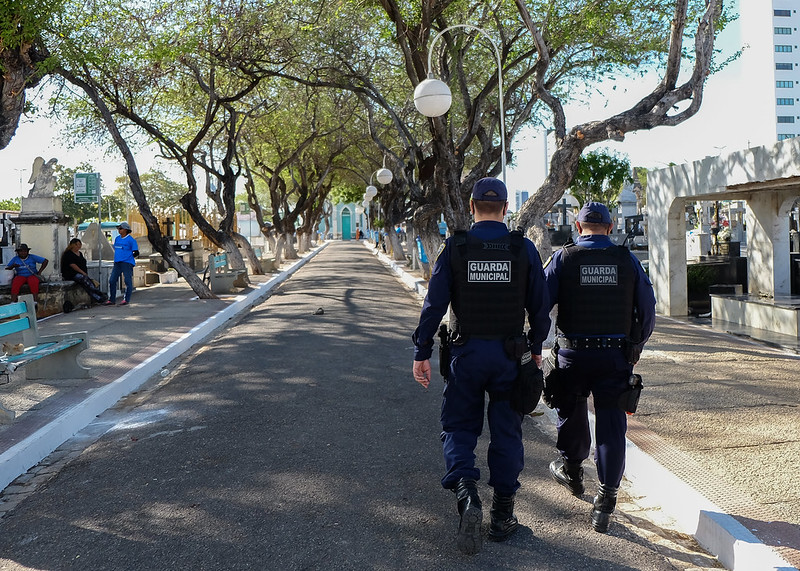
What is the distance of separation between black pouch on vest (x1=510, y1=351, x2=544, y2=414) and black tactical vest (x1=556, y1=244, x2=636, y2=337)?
17.8 inches

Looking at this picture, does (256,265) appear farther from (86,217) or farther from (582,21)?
(86,217)

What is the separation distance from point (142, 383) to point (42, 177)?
9960 millimetres

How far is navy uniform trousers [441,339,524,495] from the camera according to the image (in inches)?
158

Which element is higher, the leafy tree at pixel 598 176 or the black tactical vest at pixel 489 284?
the leafy tree at pixel 598 176

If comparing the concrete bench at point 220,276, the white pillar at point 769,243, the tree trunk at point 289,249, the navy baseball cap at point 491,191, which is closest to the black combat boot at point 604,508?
the navy baseball cap at point 491,191

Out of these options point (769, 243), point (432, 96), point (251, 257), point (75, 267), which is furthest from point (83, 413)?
point (251, 257)

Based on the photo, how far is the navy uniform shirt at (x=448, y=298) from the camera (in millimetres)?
4082

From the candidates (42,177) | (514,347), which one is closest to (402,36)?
(42,177)

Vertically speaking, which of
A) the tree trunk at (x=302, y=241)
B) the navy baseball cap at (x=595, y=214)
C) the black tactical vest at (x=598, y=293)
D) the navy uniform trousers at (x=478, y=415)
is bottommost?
the navy uniform trousers at (x=478, y=415)

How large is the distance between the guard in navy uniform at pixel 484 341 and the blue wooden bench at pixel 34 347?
155 inches

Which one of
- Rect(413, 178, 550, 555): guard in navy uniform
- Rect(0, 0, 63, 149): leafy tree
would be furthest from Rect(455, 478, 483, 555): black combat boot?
Rect(0, 0, 63, 149): leafy tree

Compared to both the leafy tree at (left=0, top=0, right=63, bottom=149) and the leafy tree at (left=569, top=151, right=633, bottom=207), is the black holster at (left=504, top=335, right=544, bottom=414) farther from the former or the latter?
the leafy tree at (left=569, top=151, right=633, bottom=207)

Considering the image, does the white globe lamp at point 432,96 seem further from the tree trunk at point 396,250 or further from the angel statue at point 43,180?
the tree trunk at point 396,250

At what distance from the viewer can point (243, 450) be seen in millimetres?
5613
